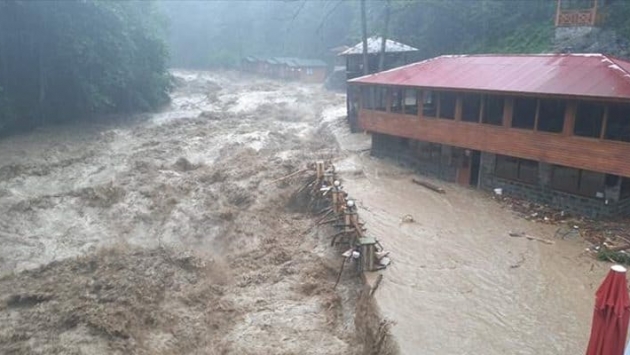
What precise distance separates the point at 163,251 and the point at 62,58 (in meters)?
19.2

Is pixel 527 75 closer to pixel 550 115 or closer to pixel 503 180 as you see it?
pixel 550 115

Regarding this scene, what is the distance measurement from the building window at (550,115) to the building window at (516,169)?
128 cm

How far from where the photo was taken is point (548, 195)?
57.0ft

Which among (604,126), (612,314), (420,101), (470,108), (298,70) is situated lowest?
(612,314)

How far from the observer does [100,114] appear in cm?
3478

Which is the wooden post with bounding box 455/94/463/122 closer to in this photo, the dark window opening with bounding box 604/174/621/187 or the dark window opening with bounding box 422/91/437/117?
the dark window opening with bounding box 422/91/437/117

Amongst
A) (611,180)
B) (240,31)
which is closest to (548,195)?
(611,180)

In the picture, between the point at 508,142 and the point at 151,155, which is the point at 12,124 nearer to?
the point at 151,155

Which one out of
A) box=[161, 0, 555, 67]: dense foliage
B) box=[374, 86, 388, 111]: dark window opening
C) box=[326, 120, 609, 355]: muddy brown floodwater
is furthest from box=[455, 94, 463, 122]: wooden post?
box=[161, 0, 555, 67]: dense foliage

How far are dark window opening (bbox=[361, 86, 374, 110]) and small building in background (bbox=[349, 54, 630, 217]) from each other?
1245 mm

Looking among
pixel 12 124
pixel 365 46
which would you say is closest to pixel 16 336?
pixel 12 124

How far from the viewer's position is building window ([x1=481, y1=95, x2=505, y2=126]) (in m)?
19.0

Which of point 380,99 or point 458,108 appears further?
point 380,99

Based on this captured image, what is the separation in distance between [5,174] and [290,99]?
84.0 ft
